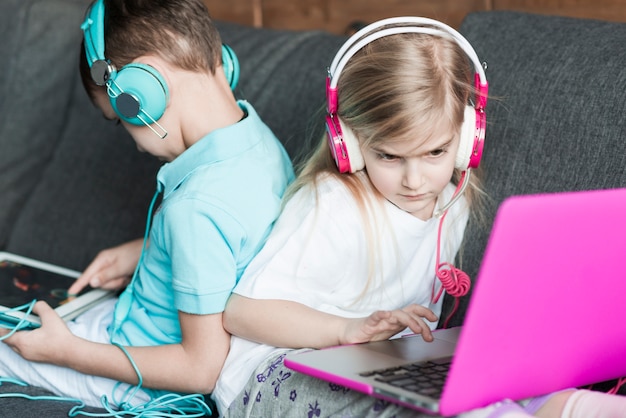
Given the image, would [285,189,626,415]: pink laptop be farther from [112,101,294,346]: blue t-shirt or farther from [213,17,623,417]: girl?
[112,101,294,346]: blue t-shirt

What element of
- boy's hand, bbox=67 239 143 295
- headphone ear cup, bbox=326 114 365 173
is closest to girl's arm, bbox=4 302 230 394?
boy's hand, bbox=67 239 143 295

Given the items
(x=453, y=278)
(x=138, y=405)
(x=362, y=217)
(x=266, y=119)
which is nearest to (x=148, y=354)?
(x=138, y=405)

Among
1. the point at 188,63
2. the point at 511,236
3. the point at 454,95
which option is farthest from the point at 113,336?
the point at 511,236

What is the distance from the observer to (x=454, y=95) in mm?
1198

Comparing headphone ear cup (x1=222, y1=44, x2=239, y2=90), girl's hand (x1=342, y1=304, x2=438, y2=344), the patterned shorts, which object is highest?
headphone ear cup (x1=222, y1=44, x2=239, y2=90)

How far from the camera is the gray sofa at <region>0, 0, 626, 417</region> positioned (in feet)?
4.32

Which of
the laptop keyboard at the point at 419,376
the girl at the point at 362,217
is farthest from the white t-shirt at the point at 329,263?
the laptop keyboard at the point at 419,376

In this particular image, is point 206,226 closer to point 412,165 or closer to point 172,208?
point 172,208

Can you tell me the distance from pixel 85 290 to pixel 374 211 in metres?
0.68

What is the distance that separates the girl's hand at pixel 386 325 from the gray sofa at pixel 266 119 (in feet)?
0.83

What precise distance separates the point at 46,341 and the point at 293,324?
438 millimetres

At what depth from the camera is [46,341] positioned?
53.4 inches

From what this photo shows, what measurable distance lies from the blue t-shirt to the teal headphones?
9cm

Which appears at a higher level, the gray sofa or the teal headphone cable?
the gray sofa
